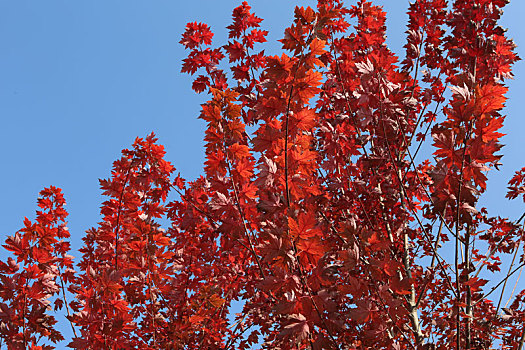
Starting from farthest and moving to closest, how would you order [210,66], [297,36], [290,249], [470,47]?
[210,66] → [470,47] → [297,36] → [290,249]

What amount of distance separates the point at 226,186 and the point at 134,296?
1823 mm

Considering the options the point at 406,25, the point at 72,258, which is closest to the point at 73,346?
the point at 72,258

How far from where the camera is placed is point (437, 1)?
4621mm

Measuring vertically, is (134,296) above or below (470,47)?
below

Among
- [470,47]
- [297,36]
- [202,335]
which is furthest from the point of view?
[202,335]

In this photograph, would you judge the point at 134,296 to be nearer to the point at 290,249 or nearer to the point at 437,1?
the point at 290,249

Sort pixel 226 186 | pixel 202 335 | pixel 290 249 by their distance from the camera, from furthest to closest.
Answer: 1. pixel 202 335
2. pixel 226 186
3. pixel 290 249

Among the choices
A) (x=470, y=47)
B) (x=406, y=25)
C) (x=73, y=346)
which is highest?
(x=406, y=25)

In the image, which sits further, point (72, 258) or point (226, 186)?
point (72, 258)

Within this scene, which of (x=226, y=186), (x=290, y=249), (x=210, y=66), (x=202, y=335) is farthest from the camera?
(x=210, y=66)

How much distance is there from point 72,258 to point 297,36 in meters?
3.27

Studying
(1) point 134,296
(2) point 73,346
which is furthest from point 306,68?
(1) point 134,296

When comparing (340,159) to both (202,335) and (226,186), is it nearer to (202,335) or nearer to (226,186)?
(226,186)

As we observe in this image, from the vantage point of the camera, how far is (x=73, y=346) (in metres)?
2.79
